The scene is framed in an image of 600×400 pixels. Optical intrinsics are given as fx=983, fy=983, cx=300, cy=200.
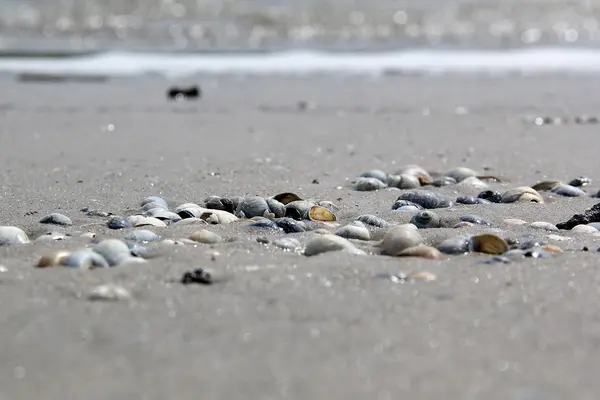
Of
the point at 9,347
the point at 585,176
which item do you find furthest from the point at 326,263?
the point at 585,176

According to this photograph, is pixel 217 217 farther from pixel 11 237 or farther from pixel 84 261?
pixel 84 261

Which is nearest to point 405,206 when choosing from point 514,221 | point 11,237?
point 514,221

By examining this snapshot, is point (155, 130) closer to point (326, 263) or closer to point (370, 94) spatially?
point (370, 94)

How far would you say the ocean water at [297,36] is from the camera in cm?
935

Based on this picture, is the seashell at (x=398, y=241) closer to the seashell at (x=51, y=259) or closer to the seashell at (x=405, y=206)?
the seashell at (x=405, y=206)

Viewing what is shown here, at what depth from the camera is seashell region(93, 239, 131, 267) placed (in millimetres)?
2309

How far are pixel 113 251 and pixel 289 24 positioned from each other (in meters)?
12.0

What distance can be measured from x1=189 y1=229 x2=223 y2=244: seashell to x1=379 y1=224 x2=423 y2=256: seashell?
443mm

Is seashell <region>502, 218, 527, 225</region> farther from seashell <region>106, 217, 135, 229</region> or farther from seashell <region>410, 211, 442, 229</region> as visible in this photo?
seashell <region>106, 217, 135, 229</region>

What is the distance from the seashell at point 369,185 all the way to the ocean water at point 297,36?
16.7ft

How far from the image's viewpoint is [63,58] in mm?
9773

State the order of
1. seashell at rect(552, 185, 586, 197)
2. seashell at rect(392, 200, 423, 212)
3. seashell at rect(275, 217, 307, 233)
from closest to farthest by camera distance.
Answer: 1. seashell at rect(275, 217, 307, 233)
2. seashell at rect(392, 200, 423, 212)
3. seashell at rect(552, 185, 586, 197)

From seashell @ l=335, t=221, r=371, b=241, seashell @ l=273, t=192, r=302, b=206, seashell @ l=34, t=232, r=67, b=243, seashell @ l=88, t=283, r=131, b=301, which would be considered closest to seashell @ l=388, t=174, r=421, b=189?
seashell @ l=273, t=192, r=302, b=206

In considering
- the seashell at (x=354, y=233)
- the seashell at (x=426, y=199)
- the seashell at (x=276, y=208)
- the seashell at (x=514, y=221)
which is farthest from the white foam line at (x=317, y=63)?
the seashell at (x=354, y=233)
